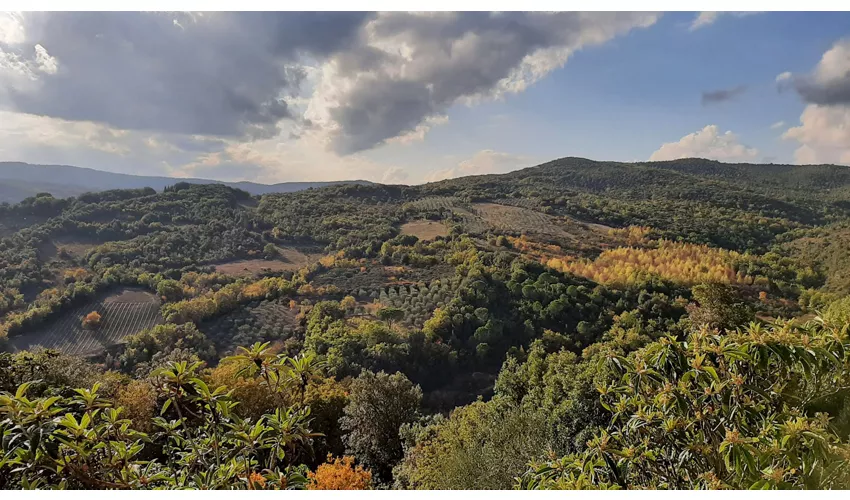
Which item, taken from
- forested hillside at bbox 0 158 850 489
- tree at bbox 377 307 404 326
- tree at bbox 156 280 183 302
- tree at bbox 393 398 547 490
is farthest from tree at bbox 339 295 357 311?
tree at bbox 393 398 547 490

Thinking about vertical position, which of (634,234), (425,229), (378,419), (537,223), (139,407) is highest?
(537,223)

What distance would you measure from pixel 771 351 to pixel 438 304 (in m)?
27.2

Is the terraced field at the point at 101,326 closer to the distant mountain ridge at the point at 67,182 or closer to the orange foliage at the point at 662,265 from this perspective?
the orange foliage at the point at 662,265

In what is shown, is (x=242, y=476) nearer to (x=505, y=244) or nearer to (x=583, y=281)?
(x=583, y=281)

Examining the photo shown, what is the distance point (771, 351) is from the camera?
6.68 feet

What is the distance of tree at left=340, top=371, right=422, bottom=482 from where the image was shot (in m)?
9.94

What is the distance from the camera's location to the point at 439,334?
24.9m

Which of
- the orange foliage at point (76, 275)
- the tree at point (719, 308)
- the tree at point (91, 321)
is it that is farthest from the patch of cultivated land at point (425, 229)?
the tree at point (719, 308)

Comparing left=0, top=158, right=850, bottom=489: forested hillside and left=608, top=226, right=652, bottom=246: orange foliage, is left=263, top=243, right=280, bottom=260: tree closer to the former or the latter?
left=0, top=158, right=850, bottom=489: forested hillside

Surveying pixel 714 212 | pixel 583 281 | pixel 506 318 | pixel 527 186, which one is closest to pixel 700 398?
pixel 506 318

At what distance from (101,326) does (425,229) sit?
30695 millimetres

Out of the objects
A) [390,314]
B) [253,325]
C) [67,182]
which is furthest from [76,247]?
[67,182]

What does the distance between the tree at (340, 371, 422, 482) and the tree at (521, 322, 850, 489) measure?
8109mm

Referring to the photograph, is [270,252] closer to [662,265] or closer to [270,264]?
[270,264]
